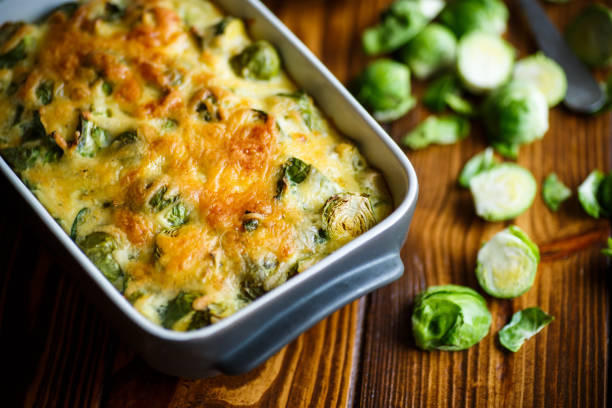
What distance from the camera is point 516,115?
127 inches

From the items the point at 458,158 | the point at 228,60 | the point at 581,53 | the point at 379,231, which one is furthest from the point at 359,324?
the point at 581,53

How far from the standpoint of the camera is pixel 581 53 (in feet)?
12.0

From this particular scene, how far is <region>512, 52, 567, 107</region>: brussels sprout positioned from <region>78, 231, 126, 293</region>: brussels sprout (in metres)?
2.30

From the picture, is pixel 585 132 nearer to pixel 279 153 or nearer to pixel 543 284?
pixel 543 284

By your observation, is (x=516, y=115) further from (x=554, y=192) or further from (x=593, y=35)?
(x=593, y=35)

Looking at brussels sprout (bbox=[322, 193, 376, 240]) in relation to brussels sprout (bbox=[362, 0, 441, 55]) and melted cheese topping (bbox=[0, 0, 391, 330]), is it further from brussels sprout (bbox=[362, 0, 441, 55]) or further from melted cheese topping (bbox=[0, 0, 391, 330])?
brussels sprout (bbox=[362, 0, 441, 55])

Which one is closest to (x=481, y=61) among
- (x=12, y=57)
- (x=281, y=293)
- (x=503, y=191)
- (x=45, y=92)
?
(x=503, y=191)

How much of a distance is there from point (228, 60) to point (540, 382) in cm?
193

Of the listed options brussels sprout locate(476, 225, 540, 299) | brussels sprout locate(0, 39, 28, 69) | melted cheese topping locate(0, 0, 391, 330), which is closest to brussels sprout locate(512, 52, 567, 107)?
brussels sprout locate(476, 225, 540, 299)

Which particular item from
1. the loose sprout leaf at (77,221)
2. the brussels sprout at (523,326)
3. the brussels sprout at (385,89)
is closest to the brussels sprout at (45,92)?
the loose sprout leaf at (77,221)

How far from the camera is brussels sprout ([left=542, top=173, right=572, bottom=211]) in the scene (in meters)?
3.22

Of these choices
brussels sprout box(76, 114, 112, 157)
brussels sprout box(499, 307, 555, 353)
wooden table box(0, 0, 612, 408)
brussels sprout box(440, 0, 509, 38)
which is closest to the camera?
brussels sprout box(76, 114, 112, 157)

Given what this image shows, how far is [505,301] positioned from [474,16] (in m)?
1.63

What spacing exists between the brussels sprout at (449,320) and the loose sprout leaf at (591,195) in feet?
2.64
